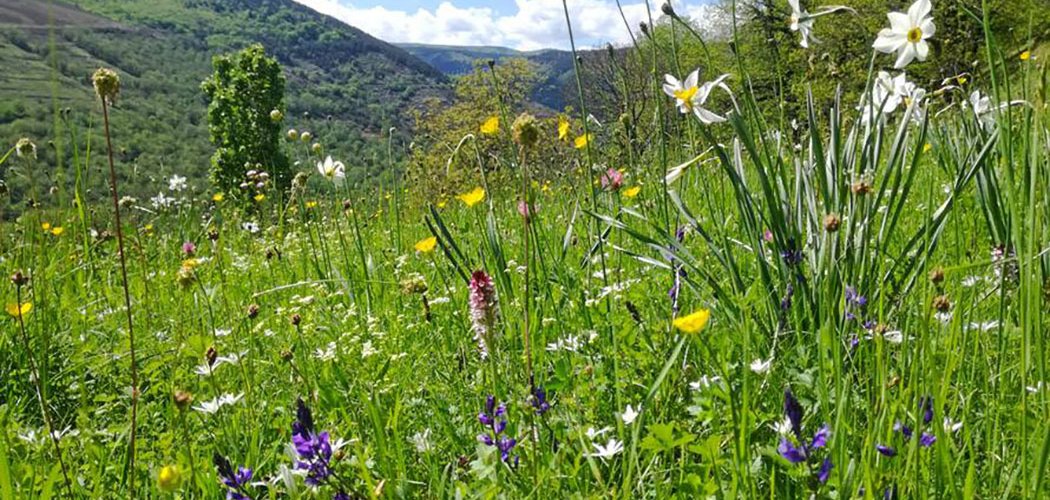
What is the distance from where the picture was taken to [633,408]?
123 centimetres

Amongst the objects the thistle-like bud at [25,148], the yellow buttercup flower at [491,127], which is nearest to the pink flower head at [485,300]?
the yellow buttercup flower at [491,127]

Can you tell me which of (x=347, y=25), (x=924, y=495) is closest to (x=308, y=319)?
(x=924, y=495)

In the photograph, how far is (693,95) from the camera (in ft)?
4.57

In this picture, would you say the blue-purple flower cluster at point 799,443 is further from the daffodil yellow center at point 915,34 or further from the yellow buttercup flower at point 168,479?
the daffodil yellow center at point 915,34

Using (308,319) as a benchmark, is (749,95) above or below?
above

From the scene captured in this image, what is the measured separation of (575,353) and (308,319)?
2.58 ft

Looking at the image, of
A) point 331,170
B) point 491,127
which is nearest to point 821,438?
point 491,127

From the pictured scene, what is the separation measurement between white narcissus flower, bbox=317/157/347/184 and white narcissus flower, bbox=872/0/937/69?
1889 millimetres

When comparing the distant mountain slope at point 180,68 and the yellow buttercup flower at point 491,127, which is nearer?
the yellow buttercup flower at point 491,127

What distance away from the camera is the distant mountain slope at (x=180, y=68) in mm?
57594

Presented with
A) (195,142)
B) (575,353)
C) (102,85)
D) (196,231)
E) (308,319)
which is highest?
(102,85)

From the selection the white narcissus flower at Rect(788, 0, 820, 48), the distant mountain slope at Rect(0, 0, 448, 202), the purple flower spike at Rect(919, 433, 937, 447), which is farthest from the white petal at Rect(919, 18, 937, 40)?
the distant mountain slope at Rect(0, 0, 448, 202)

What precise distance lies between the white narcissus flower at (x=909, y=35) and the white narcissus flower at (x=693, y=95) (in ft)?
0.88

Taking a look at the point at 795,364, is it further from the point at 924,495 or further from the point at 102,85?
the point at 102,85
